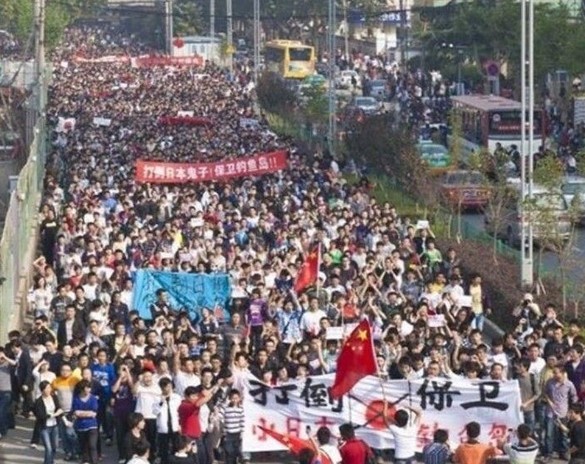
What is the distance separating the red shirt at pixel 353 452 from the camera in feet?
61.5

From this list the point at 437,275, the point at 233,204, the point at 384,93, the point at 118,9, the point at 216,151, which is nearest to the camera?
the point at 437,275

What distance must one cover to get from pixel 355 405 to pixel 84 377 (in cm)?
269

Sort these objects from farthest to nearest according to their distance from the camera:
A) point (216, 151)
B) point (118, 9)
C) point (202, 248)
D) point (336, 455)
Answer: point (118, 9) < point (216, 151) < point (202, 248) < point (336, 455)

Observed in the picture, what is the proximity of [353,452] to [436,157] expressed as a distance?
32.1 metres

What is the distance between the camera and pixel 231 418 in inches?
846

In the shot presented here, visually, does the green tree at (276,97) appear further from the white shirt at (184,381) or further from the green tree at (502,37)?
the white shirt at (184,381)

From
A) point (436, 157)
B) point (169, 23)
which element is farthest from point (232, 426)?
point (169, 23)

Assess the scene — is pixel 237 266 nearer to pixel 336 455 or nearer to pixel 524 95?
pixel 524 95

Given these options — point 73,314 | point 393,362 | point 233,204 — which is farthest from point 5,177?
point 393,362

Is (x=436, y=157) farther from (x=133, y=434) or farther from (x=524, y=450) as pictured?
(x=524, y=450)

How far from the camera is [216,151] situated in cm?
4959

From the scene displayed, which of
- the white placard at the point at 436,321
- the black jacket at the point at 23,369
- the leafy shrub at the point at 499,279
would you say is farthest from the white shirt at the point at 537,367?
the leafy shrub at the point at 499,279

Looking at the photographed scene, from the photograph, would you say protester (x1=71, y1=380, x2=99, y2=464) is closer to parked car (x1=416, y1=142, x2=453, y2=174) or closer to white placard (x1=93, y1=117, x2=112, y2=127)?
parked car (x1=416, y1=142, x2=453, y2=174)

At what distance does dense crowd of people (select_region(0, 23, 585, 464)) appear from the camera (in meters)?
21.5
